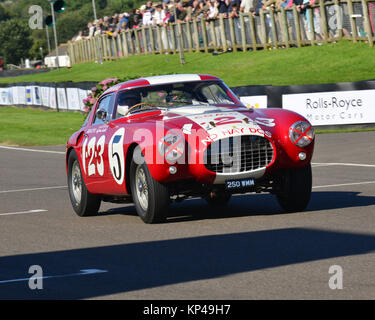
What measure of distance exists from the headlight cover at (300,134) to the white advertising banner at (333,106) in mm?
14344

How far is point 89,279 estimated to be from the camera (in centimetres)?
707

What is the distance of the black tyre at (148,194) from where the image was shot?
9875 mm

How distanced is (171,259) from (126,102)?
12.9 ft

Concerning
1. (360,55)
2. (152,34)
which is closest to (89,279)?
(360,55)

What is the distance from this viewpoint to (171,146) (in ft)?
31.9

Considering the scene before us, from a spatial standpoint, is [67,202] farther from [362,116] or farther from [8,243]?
[362,116]

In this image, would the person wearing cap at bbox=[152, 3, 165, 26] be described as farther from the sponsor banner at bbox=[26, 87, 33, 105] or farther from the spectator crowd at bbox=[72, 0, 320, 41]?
the sponsor banner at bbox=[26, 87, 33, 105]

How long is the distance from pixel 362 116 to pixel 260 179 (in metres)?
15.3

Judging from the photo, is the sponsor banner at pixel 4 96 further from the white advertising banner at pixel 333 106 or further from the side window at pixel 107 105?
the side window at pixel 107 105

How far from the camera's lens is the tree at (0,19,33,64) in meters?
155

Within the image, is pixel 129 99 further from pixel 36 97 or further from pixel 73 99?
pixel 36 97

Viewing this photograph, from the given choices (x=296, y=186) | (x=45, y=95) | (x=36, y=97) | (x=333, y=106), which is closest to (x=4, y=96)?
(x=36, y=97)

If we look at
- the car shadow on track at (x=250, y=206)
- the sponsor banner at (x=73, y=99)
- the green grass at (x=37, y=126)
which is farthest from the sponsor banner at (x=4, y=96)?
the car shadow on track at (x=250, y=206)

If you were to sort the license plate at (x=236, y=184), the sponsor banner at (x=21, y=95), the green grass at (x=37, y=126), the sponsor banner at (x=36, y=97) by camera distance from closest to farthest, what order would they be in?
the license plate at (x=236, y=184)
the green grass at (x=37, y=126)
the sponsor banner at (x=36, y=97)
the sponsor banner at (x=21, y=95)
